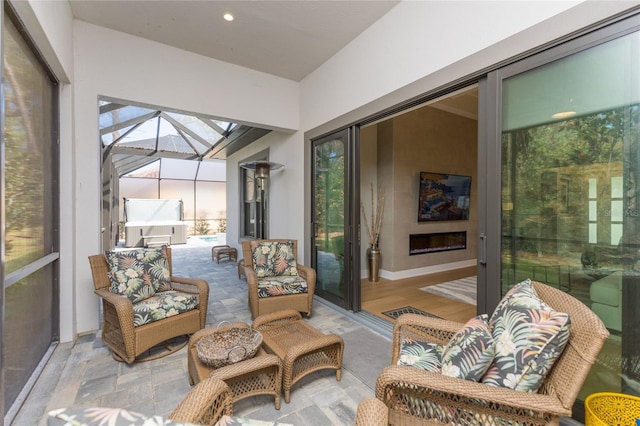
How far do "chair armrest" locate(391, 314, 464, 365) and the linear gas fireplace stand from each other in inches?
148

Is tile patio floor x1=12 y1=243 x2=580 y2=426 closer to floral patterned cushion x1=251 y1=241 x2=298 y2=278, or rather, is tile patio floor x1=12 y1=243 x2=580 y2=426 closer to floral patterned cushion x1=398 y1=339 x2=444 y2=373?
floral patterned cushion x1=398 y1=339 x2=444 y2=373

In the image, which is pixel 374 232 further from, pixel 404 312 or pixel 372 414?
pixel 372 414

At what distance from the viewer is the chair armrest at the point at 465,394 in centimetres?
113

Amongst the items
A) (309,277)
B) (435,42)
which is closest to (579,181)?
(435,42)

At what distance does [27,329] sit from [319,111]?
3.85 metres

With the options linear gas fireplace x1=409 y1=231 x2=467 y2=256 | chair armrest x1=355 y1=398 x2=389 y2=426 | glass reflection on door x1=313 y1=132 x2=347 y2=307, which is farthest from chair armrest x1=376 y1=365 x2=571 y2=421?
linear gas fireplace x1=409 y1=231 x2=467 y2=256

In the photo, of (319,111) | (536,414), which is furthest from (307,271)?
(536,414)

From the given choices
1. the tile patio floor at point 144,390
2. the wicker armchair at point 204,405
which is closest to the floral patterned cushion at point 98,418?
the wicker armchair at point 204,405

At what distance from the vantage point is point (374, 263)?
520 cm

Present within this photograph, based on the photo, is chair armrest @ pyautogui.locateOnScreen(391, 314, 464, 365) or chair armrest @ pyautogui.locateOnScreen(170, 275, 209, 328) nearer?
chair armrest @ pyautogui.locateOnScreen(391, 314, 464, 365)

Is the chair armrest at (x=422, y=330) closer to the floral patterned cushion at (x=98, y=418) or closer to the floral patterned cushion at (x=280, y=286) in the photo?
the floral patterned cushion at (x=98, y=418)

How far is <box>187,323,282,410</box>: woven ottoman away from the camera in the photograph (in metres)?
1.69

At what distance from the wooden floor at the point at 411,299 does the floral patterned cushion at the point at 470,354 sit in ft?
6.71

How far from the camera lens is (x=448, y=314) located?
3555mm
